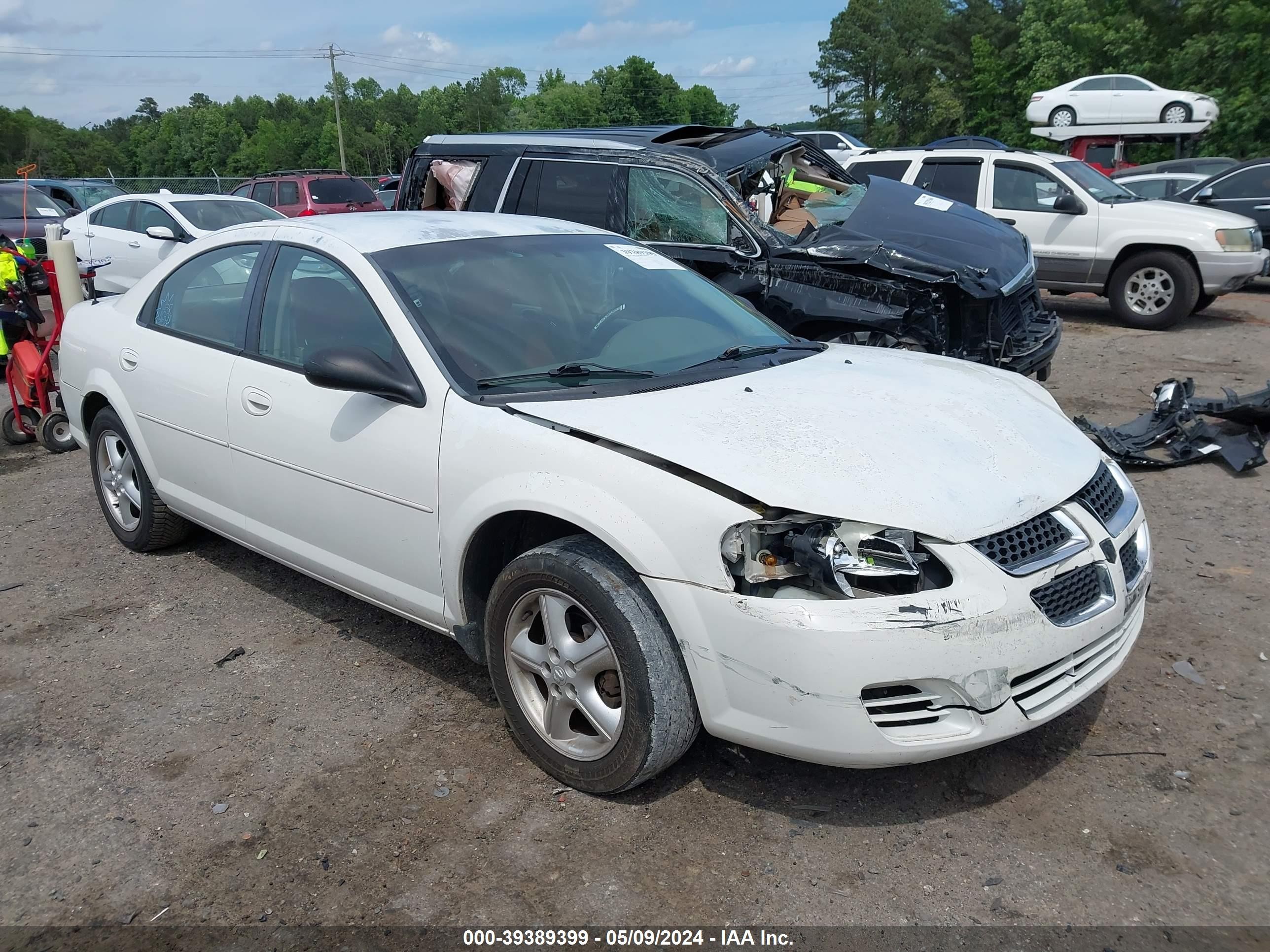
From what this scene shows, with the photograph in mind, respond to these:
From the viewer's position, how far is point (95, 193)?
19.3 meters

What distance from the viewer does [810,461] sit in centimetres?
276

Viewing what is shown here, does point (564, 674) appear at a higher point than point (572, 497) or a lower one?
lower

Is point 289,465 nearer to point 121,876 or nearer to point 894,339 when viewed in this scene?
point 121,876

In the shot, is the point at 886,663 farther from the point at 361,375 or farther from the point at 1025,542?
the point at 361,375

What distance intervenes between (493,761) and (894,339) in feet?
12.6

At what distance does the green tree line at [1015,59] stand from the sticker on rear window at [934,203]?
93.9ft

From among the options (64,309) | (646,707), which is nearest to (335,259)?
(646,707)

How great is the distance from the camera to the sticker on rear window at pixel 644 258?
424 centimetres

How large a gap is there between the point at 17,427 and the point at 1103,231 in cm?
1028

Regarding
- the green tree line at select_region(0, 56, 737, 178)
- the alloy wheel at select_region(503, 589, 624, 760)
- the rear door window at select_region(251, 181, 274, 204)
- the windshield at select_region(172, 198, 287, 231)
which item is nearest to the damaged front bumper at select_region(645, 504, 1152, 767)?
the alloy wheel at select_region(503, 589, 624, 760)

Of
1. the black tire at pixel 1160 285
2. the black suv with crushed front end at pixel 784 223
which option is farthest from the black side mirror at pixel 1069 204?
the black suv with crushed front end at pixel 784 223

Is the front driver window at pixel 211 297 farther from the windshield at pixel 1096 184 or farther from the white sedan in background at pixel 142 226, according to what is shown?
the windshield at pixel 1096 184

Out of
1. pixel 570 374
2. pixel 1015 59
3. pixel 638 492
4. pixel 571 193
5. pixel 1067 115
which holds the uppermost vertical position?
pixel 1015 59

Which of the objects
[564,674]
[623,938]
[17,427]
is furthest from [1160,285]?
[17,427]
